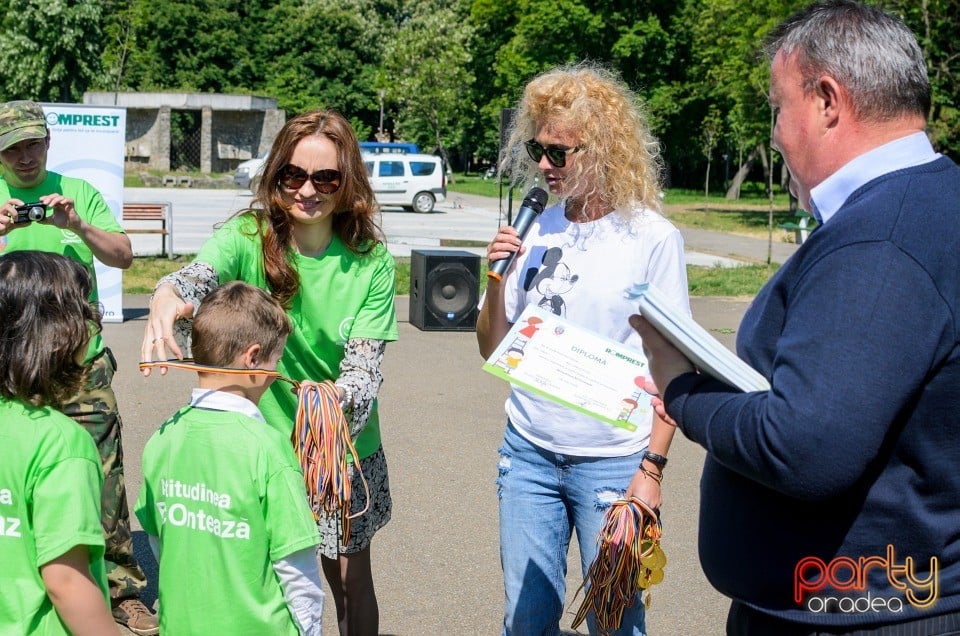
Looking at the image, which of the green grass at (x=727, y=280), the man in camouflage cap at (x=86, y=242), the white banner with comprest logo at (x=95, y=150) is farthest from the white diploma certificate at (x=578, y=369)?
the green grass at (x=727, y=280)

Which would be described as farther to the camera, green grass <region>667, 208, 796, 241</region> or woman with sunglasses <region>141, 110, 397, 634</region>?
green grass <region>667, 208, 796, 241</region>

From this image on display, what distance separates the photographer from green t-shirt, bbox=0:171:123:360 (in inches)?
161

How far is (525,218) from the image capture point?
311 cm

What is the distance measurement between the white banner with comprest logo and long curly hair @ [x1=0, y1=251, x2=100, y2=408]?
853cm

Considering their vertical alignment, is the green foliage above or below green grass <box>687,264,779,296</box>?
above

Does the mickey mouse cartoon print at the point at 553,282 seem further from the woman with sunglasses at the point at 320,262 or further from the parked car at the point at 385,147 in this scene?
the parked car at the point at 385,147

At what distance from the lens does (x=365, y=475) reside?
10.9ft

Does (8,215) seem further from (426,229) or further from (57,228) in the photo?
(426,229)

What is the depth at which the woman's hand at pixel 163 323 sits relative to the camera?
93.6 inches

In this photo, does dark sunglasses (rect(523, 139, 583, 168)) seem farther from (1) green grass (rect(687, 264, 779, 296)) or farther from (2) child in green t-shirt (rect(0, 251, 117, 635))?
(1) green grass (rect(687, 264, 779, 296))

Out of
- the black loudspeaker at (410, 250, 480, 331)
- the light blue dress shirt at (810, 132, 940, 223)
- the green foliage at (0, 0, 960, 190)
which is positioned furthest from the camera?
the green foliage at (0, 0, 960, 190)

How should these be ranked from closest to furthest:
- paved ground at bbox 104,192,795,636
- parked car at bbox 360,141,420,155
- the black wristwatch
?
1. the black wristwatch
2. paved ground at bbox 104,192,795,636
3. parked car at bbox 360,141,420,155

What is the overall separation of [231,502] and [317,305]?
84cm

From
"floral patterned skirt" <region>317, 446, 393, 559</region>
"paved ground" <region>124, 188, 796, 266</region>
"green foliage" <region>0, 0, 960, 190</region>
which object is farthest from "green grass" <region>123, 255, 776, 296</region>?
"floral patterned skirt" <region>317, 446, 393, 559</region>
